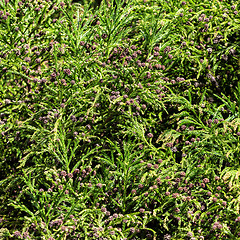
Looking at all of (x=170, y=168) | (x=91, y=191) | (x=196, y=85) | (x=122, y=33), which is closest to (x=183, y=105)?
(x=196, y=85)

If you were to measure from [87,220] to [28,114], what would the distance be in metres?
0.92

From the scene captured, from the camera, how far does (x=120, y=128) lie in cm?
309

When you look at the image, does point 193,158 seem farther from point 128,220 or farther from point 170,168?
point 128,220

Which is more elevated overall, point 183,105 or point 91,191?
point 183,105

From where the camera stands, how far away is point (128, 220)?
266cm

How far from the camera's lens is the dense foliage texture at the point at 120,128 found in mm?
2680

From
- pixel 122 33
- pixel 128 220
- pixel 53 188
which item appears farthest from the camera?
pixel 122 33

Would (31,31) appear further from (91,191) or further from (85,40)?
(91,191)

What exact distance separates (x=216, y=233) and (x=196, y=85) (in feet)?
3.70

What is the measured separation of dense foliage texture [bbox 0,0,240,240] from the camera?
268cm

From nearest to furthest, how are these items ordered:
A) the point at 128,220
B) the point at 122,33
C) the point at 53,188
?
1. the point at 128,220
2. the point at 53,188
3. the point at 122,33

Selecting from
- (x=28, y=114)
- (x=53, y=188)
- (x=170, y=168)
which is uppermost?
(x=28, y=114)

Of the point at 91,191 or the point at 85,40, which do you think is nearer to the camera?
the point at 91,191

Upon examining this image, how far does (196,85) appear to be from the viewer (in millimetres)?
3160
